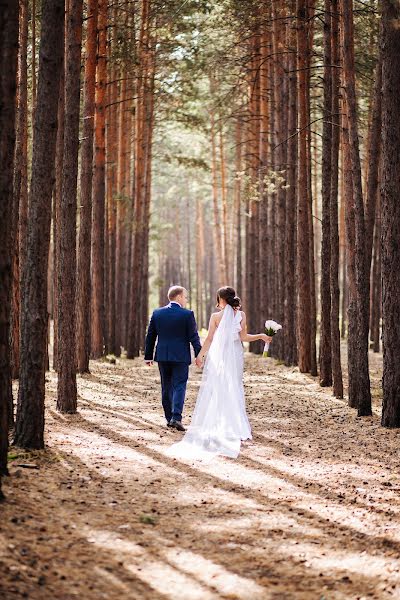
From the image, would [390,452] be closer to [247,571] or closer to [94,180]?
[247,571]

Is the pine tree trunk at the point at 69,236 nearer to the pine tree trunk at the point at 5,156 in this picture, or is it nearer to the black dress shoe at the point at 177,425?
the black dress shoe at the point at 177,425

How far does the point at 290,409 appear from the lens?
13.5 meters

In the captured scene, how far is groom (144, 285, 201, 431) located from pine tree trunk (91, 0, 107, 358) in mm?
8562

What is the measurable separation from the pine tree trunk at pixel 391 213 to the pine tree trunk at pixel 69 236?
15.0 ft

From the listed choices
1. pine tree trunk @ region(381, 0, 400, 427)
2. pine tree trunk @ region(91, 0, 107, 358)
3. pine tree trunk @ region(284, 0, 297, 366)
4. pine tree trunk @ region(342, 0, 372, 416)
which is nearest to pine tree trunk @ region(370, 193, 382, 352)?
pine tree trunk @ region(284, 0, 297, 366)

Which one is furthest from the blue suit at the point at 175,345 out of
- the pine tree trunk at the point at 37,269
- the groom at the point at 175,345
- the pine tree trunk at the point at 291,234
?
the pine tree trunk at the point at 291,234

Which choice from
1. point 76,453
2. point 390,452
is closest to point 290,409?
point 390,452

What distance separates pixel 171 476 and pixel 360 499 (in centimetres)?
197

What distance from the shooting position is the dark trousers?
10906 mm

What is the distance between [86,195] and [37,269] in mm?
8220

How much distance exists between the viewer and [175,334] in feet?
35.8

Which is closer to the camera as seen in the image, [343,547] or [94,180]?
[343,547]

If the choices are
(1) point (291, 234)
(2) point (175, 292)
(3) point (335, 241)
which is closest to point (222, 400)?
(2) point (175, 292)

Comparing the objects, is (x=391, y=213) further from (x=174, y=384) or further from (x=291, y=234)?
(x=291, y=234)
